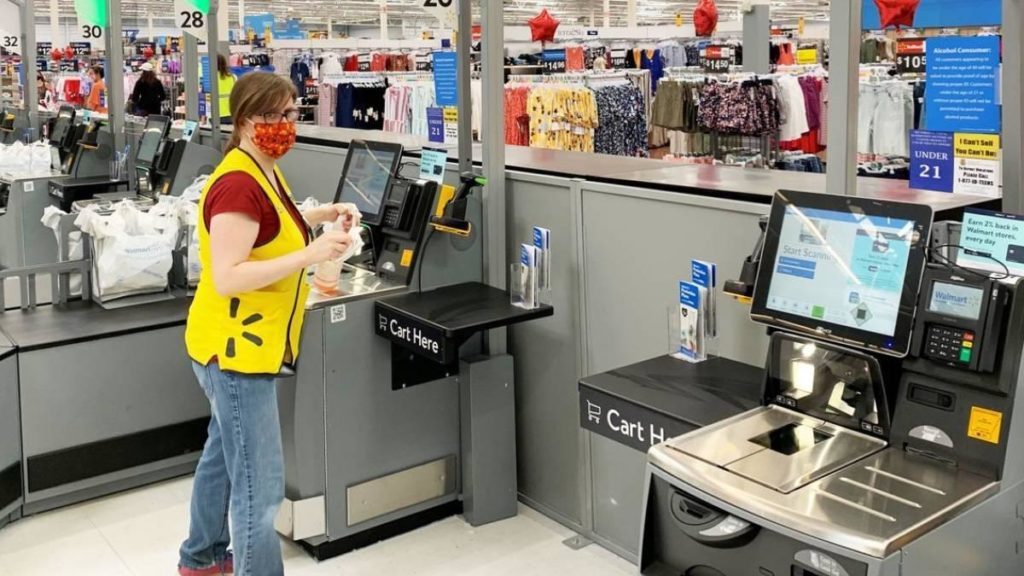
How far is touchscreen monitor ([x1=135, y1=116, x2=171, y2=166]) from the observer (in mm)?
6176

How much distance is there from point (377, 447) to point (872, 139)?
382 cm

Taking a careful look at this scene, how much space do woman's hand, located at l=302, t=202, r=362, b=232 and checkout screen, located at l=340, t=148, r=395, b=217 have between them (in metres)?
0.58

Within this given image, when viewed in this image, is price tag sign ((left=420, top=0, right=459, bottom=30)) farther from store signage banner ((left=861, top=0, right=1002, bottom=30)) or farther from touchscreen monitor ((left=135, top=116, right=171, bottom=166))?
touchscreen monitor ((left=135, top=116, right=171, bottom=166))

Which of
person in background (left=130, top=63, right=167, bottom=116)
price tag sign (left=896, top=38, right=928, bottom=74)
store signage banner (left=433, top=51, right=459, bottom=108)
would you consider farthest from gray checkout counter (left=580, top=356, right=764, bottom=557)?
person in background (left=130, top=63, right=167, bottom=116)

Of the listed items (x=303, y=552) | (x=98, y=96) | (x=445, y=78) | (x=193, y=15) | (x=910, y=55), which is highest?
(x=193, y=15)

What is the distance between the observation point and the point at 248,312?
2.79 meters

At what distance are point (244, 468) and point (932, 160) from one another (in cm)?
202

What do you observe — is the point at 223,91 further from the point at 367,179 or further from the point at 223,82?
the point at 367,179

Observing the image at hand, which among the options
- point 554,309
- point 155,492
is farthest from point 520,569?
point 155,492

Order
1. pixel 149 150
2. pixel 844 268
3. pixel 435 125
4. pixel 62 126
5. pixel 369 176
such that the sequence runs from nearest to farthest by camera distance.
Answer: pixel 844 268 < pixel 369 176 < pixel 435 125 < pixel 149 150 < pixel 62 126

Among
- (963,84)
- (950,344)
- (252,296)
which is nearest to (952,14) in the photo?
(963,84)

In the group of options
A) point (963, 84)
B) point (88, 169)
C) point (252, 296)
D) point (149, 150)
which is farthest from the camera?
point (88, 169)

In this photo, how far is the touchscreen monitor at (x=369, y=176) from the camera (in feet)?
12.6

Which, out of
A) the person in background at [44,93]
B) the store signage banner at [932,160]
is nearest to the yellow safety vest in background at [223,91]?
the store signage banner at [932,160]
